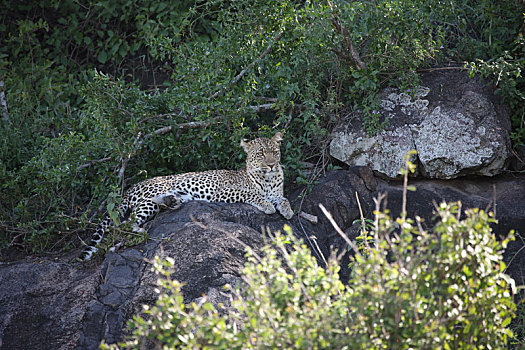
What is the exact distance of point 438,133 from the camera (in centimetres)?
866

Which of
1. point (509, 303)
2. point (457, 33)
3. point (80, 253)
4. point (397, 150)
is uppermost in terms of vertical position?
point (457, 33)

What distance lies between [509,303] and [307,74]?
17.7 ft

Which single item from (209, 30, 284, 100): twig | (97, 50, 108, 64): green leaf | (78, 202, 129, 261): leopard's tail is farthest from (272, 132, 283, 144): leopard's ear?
(97, 50, 108, 64): green leaf

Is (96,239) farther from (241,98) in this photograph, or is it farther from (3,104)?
(3,104)

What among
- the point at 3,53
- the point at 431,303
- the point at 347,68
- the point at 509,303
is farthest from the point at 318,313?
the point at 3,53

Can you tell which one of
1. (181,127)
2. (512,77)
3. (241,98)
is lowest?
(181,127)

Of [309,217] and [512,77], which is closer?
[309,217]

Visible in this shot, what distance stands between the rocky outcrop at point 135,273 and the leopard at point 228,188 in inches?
7.7

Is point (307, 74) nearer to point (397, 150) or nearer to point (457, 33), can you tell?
point (397, 150)

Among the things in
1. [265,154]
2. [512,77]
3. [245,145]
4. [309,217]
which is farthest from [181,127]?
[512,77]

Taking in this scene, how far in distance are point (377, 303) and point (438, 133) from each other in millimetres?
4967

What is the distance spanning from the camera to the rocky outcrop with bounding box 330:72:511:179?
8539 millimetres

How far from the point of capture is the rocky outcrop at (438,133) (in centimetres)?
854

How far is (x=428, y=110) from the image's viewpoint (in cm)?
889
